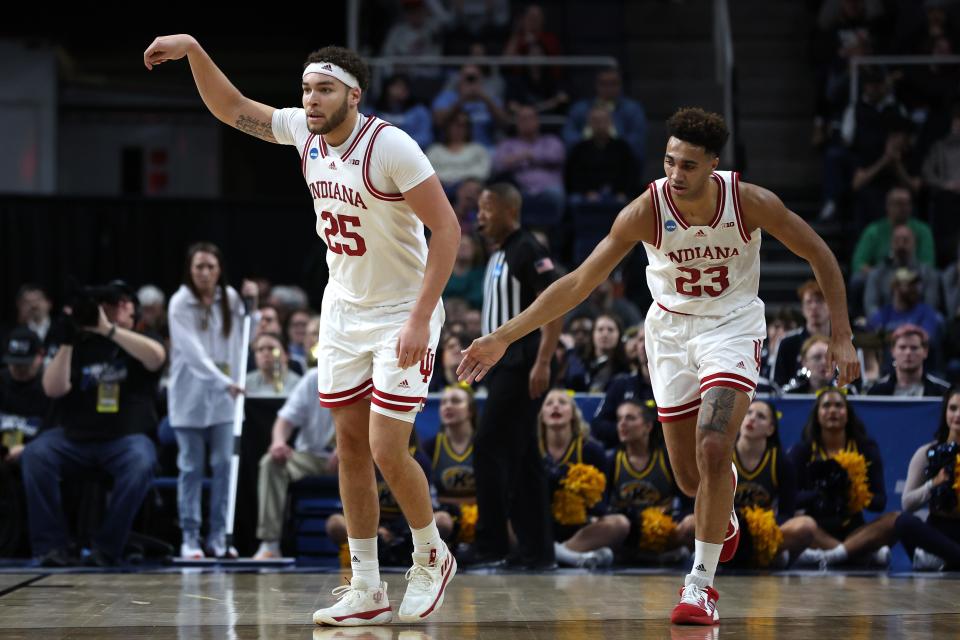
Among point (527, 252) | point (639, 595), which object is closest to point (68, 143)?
point (527, 252)

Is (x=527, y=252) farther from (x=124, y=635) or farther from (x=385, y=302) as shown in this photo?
(x=124, y=635)

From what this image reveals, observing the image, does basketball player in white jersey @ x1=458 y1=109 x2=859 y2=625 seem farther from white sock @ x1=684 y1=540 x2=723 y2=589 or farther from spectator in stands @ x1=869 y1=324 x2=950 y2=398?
spectator in stands @ x1=869 y1=324 x2=950 y2=398

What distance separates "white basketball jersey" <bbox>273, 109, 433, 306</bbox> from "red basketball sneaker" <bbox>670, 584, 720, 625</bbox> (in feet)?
5.09

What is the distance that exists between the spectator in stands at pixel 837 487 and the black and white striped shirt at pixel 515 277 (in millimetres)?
1948

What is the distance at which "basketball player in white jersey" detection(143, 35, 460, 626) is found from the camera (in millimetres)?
5152

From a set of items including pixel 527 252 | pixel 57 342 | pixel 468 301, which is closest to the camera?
pixel 527 252

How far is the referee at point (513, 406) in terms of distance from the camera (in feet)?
24.2

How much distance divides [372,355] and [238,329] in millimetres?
3895

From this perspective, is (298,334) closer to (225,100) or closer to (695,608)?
(225,100)

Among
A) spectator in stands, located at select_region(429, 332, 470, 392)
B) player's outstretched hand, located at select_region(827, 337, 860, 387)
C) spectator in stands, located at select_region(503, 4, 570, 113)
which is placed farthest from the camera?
spectator in stands, located at select_region(503, 4, 570, 113)

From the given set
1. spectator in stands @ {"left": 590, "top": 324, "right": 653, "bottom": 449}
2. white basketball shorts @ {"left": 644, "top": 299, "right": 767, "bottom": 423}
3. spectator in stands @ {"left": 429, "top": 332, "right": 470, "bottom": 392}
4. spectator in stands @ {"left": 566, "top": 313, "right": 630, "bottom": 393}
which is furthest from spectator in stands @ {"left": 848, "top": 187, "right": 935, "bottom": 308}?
white basketball shorts @ {"left": 644, "top": 299, "right": 767, "bottom": 423}

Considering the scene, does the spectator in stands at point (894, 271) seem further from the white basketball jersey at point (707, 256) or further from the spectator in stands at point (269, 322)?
the white basketball jersey at point (707, 256)

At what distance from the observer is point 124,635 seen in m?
5.07

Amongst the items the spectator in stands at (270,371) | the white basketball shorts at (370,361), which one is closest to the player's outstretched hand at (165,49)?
the white basketball shorts at (370,361)
